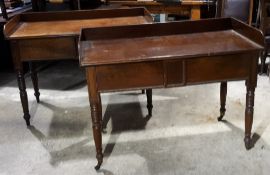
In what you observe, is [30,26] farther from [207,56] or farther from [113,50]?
[207,56]

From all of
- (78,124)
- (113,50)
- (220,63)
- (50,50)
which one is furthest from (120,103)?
(220,63)

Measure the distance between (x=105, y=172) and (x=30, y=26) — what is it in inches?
51.2

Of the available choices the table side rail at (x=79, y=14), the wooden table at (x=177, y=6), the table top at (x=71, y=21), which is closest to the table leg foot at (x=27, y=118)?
the table top at (x=71, y=21)

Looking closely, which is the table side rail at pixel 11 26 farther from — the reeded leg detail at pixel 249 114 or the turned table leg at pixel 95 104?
the reeded leg detail at pixel 249 114

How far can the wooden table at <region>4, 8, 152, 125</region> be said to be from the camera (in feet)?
7.32

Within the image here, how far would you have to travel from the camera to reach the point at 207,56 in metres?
1.78

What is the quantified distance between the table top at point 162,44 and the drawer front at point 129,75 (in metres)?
0.05

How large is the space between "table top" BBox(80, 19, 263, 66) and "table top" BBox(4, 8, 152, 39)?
42cm

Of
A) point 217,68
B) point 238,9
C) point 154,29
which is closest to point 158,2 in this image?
point 238,9

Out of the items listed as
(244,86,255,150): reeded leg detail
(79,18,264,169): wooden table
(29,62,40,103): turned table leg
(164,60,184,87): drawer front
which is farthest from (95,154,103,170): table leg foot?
(29,62,40,103): turned table leg

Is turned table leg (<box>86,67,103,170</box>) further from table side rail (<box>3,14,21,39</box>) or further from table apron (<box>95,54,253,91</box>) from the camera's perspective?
table side rail (<box>3,14,21,39</box>)

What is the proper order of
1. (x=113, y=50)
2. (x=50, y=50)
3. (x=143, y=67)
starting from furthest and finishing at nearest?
(x=50, y=50) → (x=113, y=50) → (x=143, y=67)

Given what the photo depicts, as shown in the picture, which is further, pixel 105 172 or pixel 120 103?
pixel 120 103

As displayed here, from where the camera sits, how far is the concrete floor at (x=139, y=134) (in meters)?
2.04
